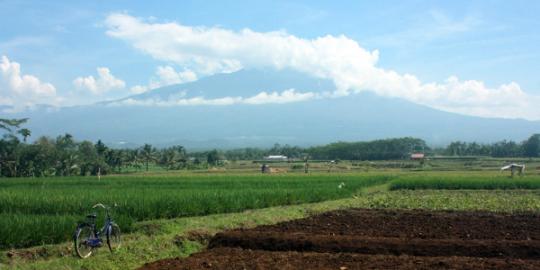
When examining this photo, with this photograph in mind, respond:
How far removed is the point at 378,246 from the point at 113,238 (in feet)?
17.4

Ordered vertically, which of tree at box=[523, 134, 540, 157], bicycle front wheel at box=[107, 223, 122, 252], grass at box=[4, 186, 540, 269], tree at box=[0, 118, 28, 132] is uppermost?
tree at box=[0, 118, 28, 132]

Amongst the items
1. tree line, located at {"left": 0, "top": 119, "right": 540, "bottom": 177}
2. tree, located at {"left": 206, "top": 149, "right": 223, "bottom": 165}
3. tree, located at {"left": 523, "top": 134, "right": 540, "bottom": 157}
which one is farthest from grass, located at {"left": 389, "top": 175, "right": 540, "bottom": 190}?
tree, located at {"left": 523, "top": 134, "right": 540, "bottom": 157}

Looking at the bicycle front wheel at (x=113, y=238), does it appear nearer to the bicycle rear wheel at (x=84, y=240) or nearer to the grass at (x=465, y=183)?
the bicycle rear wheel at (x=84, y=240)

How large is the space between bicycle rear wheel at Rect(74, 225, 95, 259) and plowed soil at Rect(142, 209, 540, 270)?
1.30 metres

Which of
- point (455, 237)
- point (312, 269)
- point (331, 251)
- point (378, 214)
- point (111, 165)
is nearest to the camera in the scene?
point (312, 269)

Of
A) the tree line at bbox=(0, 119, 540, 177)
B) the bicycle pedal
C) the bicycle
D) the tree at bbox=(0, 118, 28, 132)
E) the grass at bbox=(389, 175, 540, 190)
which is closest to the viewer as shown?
the bicycle

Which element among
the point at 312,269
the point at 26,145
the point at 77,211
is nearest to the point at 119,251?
the point at 312,269

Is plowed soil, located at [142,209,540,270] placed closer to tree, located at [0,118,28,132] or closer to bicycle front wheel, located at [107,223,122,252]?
bicycle front wheel, located at [107,223,122,252]

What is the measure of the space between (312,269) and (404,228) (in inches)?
229

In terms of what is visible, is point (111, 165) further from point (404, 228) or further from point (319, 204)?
point (404, 228)

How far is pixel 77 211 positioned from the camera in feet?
52.9

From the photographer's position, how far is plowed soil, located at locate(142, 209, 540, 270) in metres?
9.88

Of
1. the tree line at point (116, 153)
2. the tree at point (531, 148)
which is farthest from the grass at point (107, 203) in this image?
the tree at point (531, 148)

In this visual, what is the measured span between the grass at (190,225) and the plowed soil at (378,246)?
0.85 meters
